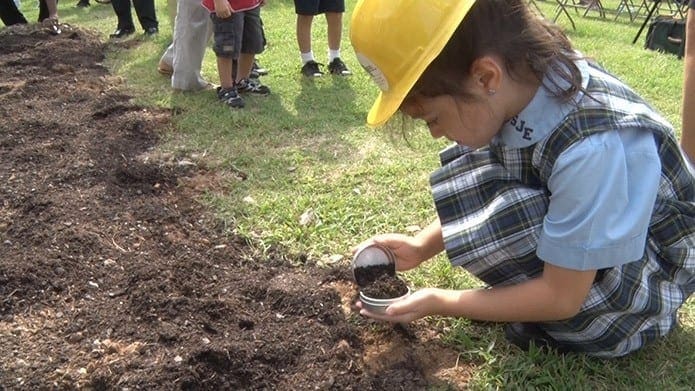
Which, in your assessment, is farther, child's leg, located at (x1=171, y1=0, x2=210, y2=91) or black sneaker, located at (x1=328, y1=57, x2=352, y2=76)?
black sneaker, located at (x1=328, y1=57, x2=352, y2=76)

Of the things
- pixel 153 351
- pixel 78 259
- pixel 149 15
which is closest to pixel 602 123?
pixel 153 351

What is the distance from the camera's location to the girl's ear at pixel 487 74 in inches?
51.9

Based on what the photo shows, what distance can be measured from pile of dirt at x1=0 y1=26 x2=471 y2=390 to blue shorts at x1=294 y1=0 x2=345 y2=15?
1.86m

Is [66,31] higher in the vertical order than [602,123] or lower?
lower

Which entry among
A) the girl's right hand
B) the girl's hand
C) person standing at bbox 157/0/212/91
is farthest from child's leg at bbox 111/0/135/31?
the girl's right hand

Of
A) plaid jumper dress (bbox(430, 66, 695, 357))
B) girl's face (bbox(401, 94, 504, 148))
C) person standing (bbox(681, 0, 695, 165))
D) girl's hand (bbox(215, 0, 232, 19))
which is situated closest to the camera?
girl's face (bbox(401, 94, 504, 148))

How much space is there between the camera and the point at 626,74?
486cm

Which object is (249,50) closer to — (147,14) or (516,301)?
(147,14)

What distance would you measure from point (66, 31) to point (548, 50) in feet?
20.2

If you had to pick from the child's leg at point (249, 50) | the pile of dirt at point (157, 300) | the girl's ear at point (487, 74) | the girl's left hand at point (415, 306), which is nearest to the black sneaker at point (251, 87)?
the child's leg at point (249, 50)

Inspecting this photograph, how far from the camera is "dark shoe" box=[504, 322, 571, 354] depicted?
1.77m

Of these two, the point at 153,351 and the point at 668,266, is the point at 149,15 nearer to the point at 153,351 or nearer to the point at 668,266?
the point at 153,351

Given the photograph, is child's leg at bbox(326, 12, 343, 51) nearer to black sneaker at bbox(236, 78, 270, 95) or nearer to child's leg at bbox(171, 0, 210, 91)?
black sneaker at bbox(236, 78, 270, 95)

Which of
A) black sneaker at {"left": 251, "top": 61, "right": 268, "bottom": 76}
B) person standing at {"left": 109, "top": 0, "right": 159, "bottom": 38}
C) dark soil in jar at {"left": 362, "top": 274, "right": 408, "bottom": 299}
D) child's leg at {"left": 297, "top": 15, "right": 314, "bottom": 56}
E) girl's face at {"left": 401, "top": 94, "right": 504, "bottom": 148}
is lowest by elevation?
person standing at {"left": 109, "top": 0, "right": 159, "bottom": 38}
